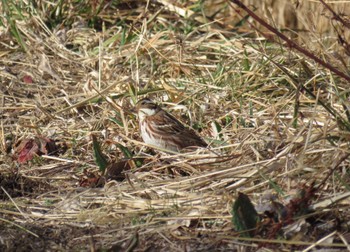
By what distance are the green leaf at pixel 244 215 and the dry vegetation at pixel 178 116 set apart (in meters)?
0.04

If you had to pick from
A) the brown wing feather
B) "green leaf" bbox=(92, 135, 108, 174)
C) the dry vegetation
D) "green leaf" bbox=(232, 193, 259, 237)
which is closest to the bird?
the brown wing feather

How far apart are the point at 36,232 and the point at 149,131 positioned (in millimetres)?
1632

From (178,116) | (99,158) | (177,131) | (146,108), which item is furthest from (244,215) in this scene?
(178,116)

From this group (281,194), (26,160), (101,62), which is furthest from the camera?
(101,62)

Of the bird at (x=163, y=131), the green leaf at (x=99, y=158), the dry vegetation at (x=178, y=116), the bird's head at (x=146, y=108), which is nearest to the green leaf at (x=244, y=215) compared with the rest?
the dry vegetation at (x=178, y=116)

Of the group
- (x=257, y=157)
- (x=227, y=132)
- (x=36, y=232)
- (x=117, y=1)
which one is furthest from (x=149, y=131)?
(x=117, y=1)

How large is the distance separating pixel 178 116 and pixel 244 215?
2.35 meters

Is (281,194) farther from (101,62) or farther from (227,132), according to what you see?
(101,62)

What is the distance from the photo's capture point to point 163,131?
19.7 ft

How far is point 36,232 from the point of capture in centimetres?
457

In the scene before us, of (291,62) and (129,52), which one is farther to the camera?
(129,52)

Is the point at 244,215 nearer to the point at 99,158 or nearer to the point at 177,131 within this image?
the point at 99,158

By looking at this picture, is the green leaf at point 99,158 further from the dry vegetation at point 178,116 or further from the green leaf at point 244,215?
the green leaf at point 244,215

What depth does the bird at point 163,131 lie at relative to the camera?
233 inches
